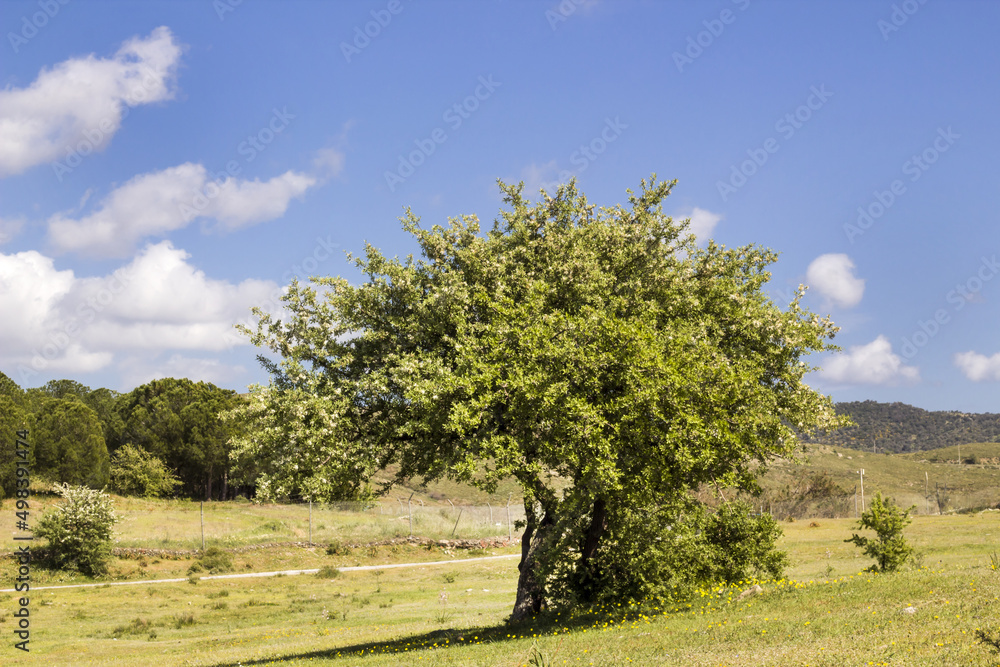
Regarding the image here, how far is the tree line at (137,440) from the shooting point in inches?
2657

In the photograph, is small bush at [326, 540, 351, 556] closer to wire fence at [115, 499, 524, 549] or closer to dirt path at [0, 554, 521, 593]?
wire fence at [115, 499, 524, 549]

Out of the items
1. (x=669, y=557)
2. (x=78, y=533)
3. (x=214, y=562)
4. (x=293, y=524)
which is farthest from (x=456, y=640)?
(x=293, y=524)

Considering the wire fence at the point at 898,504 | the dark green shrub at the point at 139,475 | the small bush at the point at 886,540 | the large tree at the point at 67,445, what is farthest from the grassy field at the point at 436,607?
the large tree at the point at 67,445

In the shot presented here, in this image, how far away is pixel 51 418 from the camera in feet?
226

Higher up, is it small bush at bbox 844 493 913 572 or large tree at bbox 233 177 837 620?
large tree at bbox 233 177 837 620

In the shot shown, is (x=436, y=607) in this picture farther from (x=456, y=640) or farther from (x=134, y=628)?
(x=456, y=640)

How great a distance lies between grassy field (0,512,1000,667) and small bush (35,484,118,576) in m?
2.34

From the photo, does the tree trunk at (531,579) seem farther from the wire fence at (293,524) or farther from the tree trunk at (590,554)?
the wire fence at (293,524)

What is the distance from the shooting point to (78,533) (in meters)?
41.5

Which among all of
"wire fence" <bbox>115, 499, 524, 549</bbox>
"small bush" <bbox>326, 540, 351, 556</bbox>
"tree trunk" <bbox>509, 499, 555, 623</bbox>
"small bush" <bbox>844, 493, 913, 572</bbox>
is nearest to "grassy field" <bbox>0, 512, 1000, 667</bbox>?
"small bush" <bbox>844, 493, 913, 572</bbox>

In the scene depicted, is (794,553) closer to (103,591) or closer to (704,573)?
(704,573)

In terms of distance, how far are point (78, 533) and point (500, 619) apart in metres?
28.9

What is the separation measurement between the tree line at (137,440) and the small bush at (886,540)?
5435 centimetres

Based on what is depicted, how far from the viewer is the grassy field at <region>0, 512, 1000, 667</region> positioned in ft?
39.8
